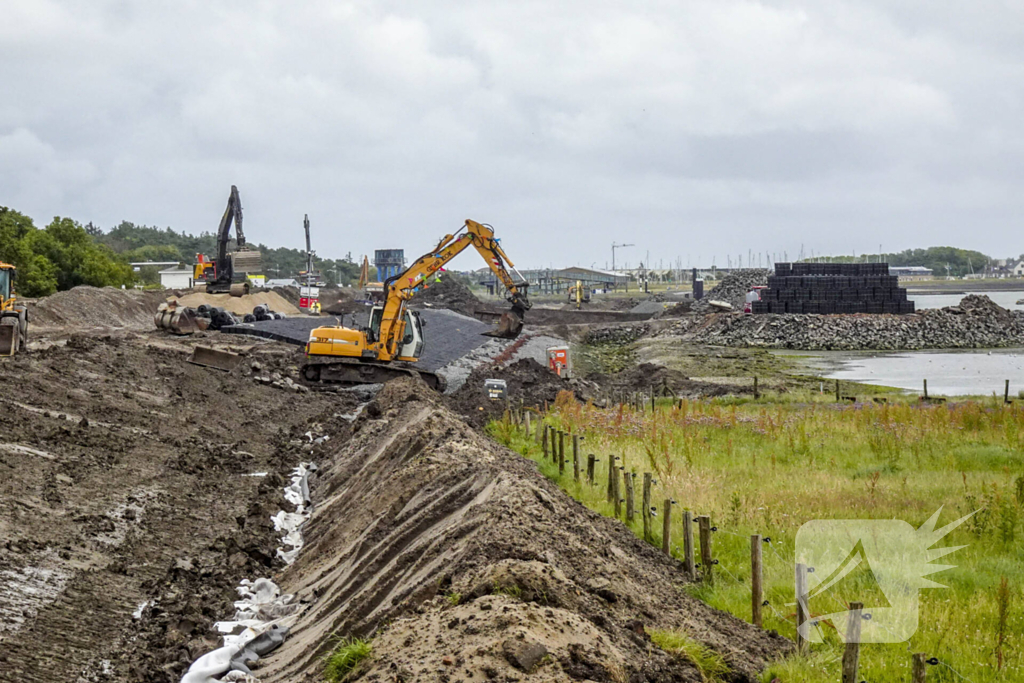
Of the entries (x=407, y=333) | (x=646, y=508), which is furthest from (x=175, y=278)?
(x=646, y=508)

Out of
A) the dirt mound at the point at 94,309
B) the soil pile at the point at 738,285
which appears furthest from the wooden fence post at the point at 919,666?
the soil pile at the point at 738,285

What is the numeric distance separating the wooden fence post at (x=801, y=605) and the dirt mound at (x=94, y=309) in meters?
41.8

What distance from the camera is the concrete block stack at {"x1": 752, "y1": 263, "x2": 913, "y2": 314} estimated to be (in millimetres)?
70000

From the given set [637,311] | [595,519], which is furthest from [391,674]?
[637,311]

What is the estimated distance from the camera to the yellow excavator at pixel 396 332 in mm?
30375

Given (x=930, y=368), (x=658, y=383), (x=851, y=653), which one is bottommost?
(x=930, y=368)

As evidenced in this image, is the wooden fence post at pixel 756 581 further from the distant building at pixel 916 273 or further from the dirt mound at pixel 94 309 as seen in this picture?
the distant building at pixel 916 273

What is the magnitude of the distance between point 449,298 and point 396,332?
54.9 metres

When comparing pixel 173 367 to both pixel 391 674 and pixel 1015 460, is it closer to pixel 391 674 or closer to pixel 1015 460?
pixel 1015 460

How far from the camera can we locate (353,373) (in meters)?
31.4

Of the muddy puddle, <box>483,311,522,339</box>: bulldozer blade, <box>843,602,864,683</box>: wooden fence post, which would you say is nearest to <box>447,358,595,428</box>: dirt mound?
<box>483,311,522,339</box>: bulldozer blade

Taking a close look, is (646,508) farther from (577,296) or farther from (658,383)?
(577,296)

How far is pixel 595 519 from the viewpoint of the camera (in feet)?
40.6

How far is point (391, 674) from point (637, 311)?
287 feet
